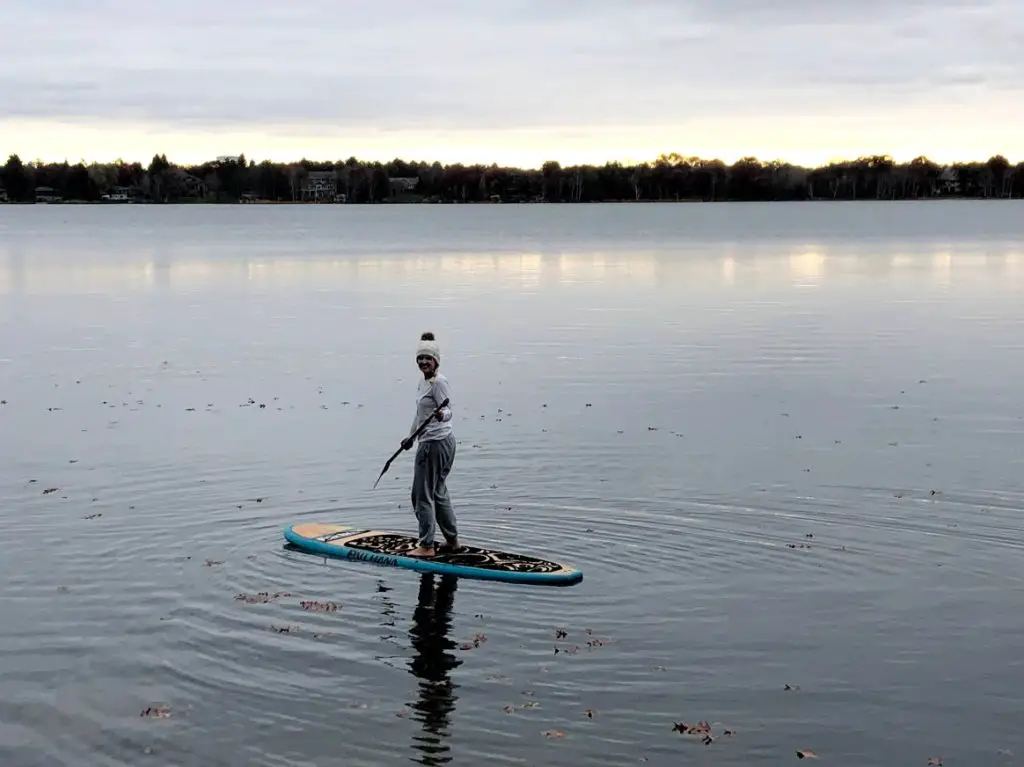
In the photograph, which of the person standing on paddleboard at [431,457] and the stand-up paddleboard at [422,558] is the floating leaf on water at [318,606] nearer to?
the stand-up paddleboard at [422,558]

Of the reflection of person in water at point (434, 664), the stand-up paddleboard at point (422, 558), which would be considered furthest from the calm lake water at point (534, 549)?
the stand-up paddleboard at point (422, 558)

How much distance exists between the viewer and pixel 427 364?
54.9 feet

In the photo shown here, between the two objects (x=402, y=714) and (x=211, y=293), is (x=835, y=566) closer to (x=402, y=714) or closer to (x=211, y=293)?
(x=402, y=714)

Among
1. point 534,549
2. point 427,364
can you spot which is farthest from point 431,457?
point 534,549

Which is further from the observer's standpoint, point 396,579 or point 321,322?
point 321,322

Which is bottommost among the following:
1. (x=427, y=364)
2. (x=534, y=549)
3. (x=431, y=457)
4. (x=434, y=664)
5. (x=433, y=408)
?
(x=434, y=664)

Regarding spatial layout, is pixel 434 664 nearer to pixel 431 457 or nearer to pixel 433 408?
pixel 431 457

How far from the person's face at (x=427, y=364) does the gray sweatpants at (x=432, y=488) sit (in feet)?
2.74

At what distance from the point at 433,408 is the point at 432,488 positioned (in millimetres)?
1055

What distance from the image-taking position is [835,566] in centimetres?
1692

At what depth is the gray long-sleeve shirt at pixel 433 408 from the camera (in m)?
16.7

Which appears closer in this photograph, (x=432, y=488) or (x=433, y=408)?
(x=433, y=408)

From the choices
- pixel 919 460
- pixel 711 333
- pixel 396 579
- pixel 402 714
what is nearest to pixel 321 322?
pixel 711 333

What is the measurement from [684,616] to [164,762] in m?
5.99
